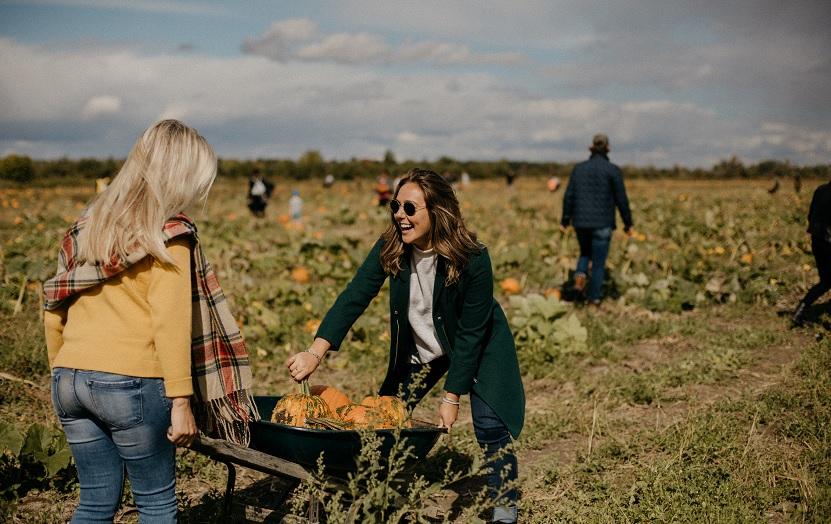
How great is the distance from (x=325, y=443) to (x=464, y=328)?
2.95 ft

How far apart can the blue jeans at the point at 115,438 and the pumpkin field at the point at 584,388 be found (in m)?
0.54

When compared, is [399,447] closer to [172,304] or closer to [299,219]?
[172,304]

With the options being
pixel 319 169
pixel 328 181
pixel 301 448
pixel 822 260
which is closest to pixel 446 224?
pixel 301 448

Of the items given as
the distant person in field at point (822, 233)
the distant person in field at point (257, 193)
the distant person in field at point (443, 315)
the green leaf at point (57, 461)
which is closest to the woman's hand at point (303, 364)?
the distant person in field at point (443, 315)

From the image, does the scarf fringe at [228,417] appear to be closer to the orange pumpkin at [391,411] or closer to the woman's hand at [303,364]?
the woman's hand at [303,364]

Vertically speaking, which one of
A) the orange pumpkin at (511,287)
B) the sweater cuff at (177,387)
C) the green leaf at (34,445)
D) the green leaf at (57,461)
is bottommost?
the green leaf at (57,461)

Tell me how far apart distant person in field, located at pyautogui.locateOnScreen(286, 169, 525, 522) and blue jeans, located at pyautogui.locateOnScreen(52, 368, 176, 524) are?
0.83m

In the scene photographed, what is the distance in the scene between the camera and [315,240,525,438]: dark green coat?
325 cm

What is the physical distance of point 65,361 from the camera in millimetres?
2385

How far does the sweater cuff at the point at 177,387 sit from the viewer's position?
234cm

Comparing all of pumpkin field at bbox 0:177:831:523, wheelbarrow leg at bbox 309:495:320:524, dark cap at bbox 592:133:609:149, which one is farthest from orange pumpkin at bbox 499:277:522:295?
wheelbarrow leg at bbox 309:495:320:524

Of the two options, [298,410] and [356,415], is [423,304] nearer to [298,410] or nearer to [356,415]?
[356,415]

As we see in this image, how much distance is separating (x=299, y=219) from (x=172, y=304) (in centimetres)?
1415

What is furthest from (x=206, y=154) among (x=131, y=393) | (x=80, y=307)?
(x=131, y=393)
